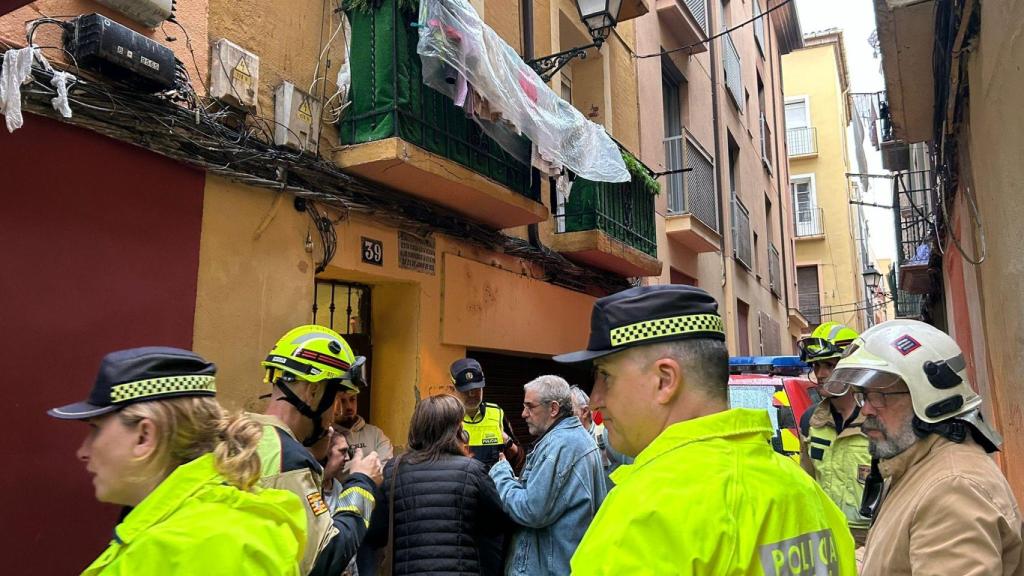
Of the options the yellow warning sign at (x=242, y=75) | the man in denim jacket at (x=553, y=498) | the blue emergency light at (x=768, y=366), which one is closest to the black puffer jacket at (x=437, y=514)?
the man in denim jacket at (x=553, y=498)

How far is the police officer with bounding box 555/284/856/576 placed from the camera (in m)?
1.33

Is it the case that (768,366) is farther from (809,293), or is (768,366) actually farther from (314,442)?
(809,293)

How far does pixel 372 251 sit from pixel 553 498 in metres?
3.02

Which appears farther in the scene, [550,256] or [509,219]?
[550,256]

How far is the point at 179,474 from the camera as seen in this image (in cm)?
175

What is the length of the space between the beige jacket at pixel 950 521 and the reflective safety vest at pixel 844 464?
5.55ft

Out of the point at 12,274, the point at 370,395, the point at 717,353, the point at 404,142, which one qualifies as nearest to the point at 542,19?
the point at 404,142

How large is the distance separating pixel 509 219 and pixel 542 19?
3319 mm

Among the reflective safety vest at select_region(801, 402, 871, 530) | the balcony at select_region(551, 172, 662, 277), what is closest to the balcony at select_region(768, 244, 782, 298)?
the balcony at select_region(551, 172, 662, 277)

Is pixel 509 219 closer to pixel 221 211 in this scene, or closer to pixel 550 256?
pixel 550 256

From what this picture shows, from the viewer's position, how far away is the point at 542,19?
9.16 metres

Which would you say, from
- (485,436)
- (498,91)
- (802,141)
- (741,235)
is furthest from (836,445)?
(802,141)

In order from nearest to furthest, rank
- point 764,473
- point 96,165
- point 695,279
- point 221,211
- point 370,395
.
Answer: point 764,473
point 96,165
point 221,211
point 370,395
point 695,279

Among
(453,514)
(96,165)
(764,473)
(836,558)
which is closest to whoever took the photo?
(764,473)
